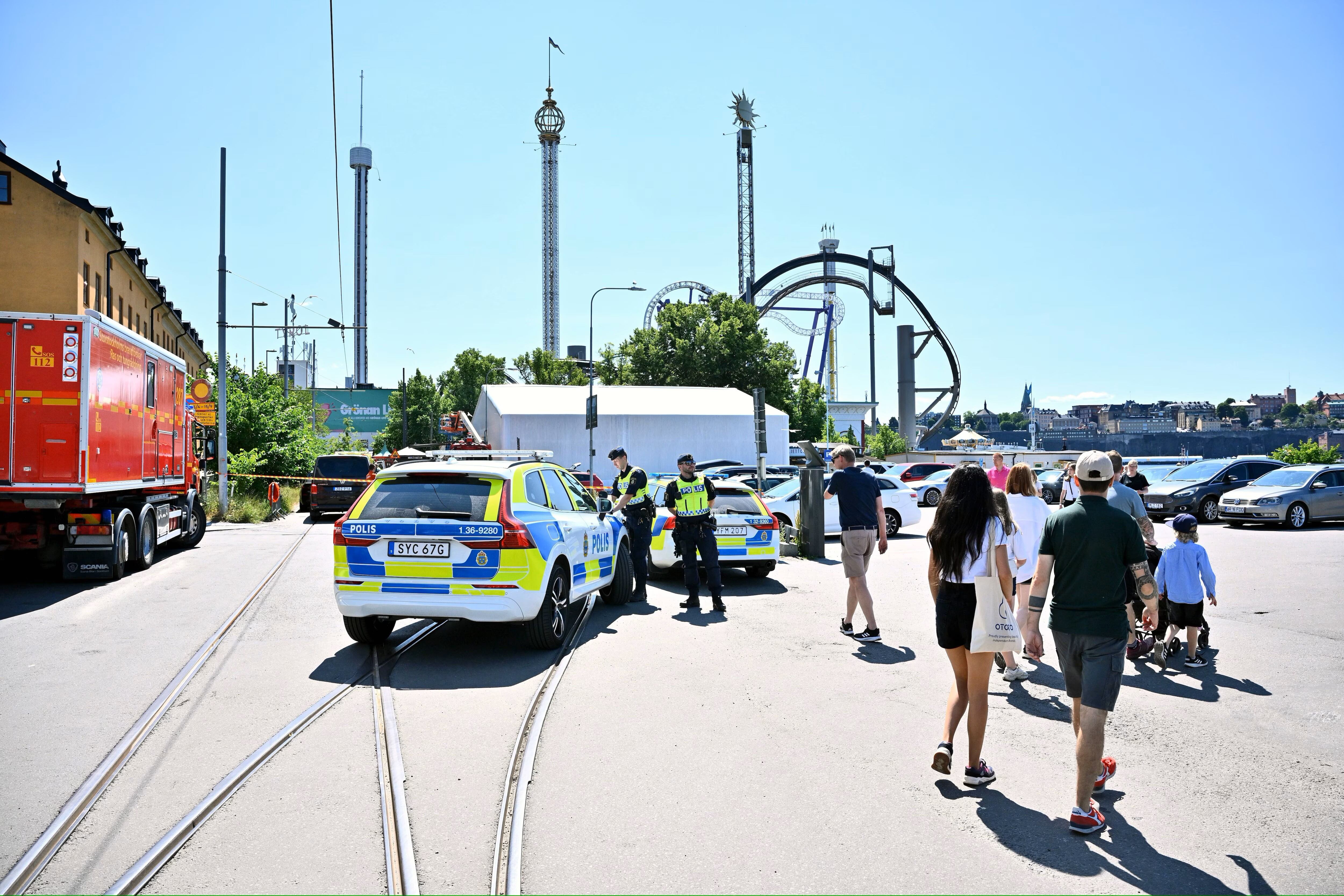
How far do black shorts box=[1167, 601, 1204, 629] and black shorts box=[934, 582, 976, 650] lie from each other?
3655mm

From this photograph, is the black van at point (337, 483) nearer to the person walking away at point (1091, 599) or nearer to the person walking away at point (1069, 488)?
the person walking away at point (1069, 488)

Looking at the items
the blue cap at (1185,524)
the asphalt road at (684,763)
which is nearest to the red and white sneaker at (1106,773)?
the asphalt road at (684,763)

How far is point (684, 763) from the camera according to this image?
5.15m

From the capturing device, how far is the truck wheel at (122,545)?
1245 centimetres

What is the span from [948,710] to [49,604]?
10255 millimetres

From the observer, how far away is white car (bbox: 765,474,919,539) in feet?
57.6

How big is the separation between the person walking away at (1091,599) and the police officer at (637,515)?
6856 mm

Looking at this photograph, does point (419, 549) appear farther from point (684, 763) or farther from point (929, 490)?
point (929, 490)

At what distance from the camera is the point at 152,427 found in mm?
14641

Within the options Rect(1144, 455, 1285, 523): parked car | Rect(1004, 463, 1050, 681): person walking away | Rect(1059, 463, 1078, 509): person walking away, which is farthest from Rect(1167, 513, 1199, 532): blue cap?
Rect(1144, 455, 1285, 523): parked car

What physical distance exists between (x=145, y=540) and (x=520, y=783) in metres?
11.3

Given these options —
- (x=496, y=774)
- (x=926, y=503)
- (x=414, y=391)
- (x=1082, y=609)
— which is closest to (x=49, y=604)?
(x=496, y=774)

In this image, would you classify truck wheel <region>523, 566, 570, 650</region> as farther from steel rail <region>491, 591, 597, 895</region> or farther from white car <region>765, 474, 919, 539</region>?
white car <region>765, 474, 919, 539</region>

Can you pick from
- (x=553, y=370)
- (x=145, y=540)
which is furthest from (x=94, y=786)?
(x=553, y=370)
